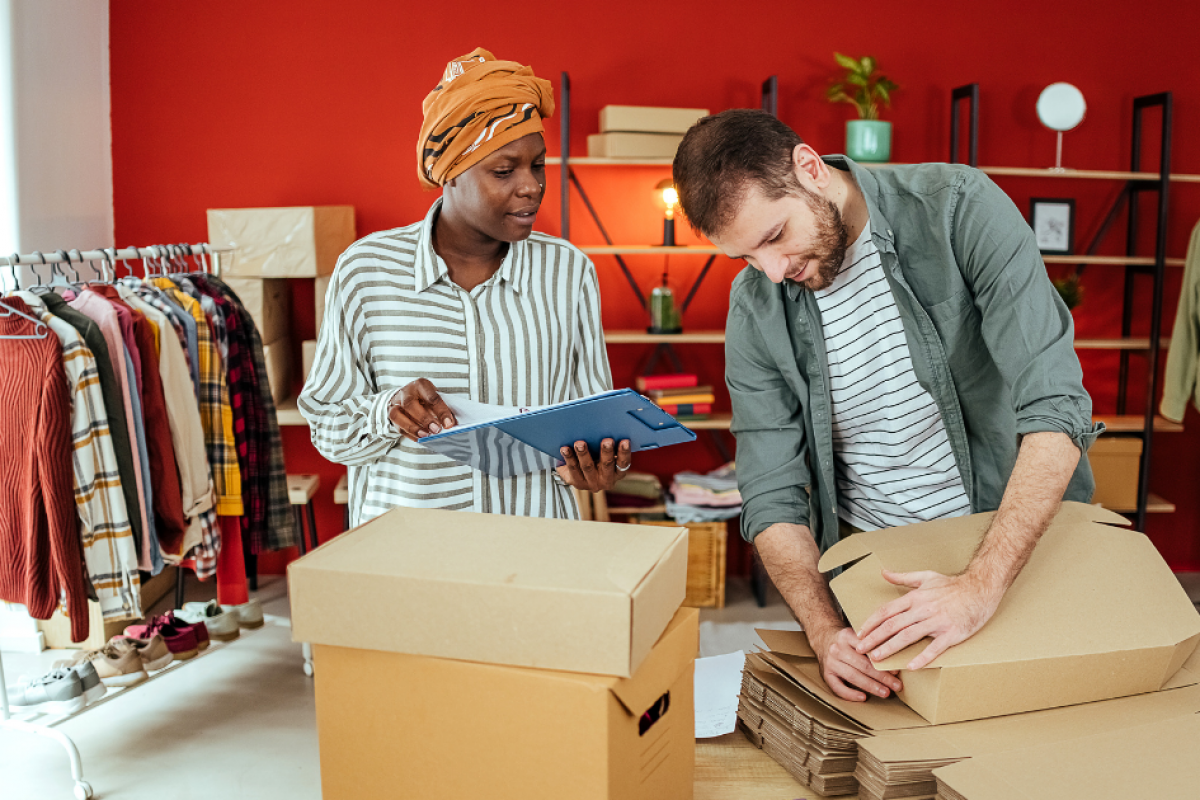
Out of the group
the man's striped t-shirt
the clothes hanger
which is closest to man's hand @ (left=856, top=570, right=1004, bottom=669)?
the man's striped t-shirt

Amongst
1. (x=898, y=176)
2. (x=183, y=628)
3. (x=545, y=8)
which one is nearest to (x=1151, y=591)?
(x=898, y=176)

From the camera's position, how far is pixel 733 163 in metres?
1.28

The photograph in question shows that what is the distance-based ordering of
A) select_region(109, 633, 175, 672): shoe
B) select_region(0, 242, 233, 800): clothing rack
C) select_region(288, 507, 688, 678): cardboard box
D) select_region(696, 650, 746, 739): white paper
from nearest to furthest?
select_region(288, 507, 688, 678): cardboard box → select_region(696, 650, 746, 739): white paper → select_region(0, 242, 233, 800): clothing rack → select_region(109, 633, 175, 672): shoe

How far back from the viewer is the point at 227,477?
2.83 meters

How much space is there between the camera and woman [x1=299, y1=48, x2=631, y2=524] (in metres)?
1.54

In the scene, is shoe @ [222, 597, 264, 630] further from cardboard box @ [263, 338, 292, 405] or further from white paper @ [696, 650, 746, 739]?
white paper @ [696, 650, 746, 739]

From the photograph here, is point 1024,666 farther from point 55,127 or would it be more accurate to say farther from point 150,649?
point 55,127

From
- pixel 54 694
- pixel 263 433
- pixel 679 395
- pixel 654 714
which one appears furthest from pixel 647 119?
pixel 654 714

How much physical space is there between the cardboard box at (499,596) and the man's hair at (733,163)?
56 centimetres

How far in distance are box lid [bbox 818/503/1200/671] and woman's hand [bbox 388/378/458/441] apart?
59cm

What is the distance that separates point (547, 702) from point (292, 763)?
2225 millimetres

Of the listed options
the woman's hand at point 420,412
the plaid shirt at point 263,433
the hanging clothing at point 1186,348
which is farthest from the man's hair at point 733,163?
the hanging clothing at point 1186,348

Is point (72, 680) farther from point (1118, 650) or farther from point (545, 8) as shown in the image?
point (545, 8)

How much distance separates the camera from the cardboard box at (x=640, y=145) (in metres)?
3.77
